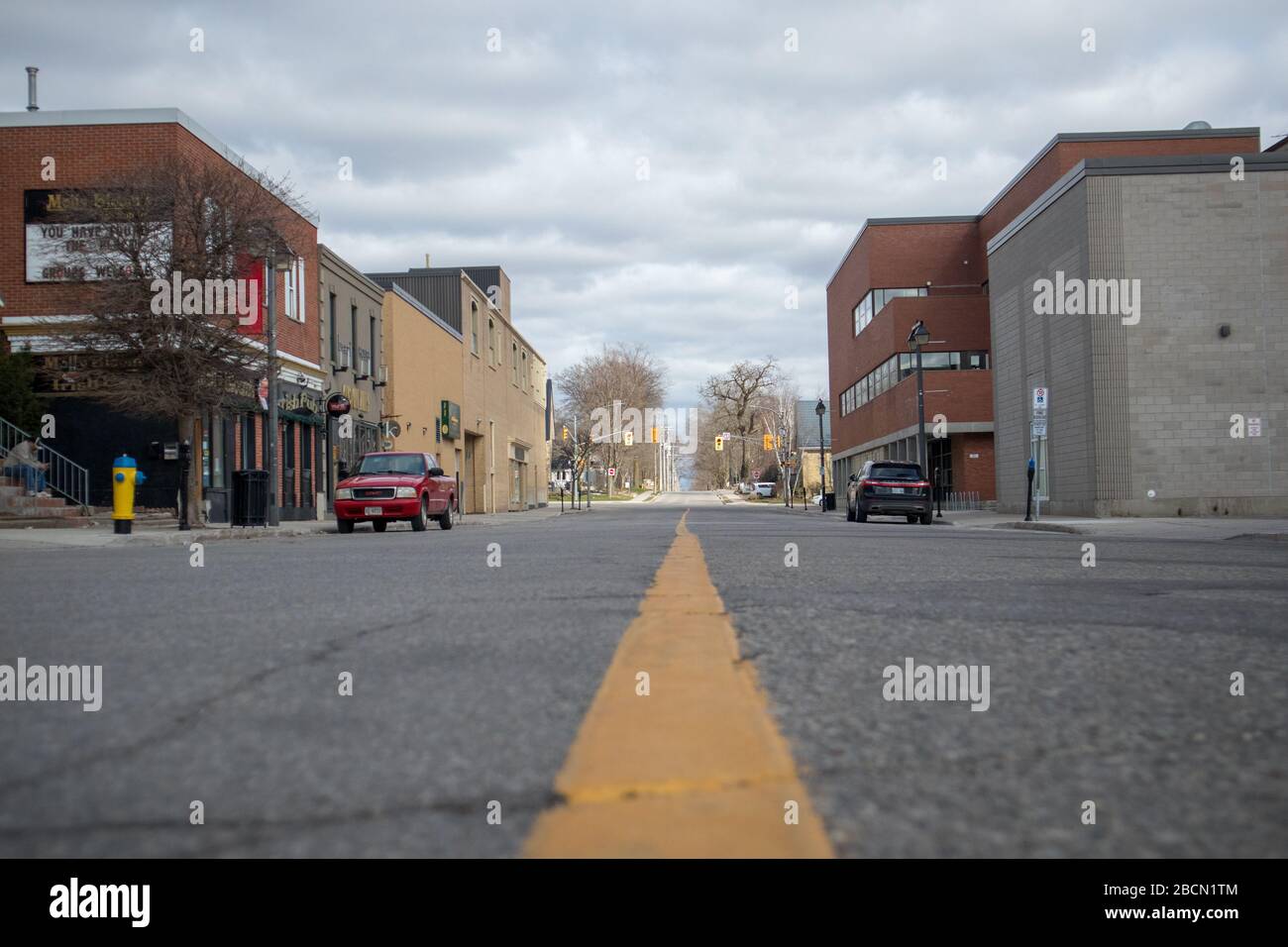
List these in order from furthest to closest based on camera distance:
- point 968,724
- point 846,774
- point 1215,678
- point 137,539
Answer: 1. point 137,539
2. point 1215,678
3. point 968,724
4. point 846,774

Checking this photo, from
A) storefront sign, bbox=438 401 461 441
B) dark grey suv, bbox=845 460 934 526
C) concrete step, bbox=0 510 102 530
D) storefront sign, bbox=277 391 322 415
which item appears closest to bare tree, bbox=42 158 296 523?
concrete step, bbox=0 510 102 530

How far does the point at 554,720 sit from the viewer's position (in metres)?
2.40

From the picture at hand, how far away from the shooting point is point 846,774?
193 centimetres

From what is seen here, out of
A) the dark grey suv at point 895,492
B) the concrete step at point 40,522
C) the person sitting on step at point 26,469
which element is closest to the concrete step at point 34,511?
the concrete step at point 40,522

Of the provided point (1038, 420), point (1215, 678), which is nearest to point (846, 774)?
point (1215, 678)

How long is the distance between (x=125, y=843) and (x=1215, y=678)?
2883 millimetres

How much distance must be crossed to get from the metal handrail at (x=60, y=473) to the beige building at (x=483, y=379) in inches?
597

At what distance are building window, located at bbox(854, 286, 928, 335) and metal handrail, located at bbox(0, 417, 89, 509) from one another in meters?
33.6

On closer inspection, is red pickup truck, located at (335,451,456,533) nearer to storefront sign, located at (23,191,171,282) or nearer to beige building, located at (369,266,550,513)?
storefront sign, located at (23,191,171,282)

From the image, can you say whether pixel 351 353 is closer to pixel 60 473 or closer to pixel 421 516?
pixel 60 473

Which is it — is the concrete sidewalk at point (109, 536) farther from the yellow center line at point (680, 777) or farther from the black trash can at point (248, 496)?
the yellow center line at point (680, 777)
